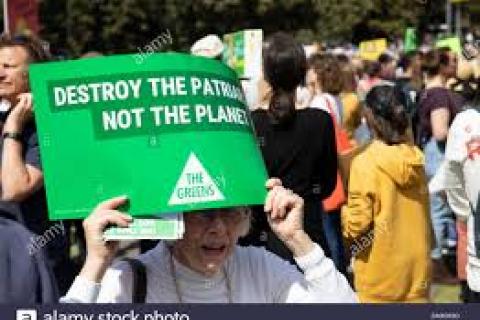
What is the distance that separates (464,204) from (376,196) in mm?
514

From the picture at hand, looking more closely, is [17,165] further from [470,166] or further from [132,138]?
[470,166]

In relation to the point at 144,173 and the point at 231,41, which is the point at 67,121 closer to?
the point at 144,173

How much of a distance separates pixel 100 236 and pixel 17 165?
1420 millimetres

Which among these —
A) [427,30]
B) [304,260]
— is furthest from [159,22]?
[304,260]

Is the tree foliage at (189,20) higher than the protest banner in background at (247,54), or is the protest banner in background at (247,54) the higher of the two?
the tree foliage at (189,20)

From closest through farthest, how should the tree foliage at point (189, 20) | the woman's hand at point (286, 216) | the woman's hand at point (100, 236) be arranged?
the woman's hand at point (100, 236), the woman's hand at point (286, 216), the tree foliage at point (189, 20)

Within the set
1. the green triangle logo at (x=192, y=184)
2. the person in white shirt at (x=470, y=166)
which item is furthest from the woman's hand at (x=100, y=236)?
the person in white shirt at (x=470, y=166)

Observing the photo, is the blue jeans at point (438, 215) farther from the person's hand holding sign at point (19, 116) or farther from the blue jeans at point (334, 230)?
the person's hand holding sign at point (19, 116)

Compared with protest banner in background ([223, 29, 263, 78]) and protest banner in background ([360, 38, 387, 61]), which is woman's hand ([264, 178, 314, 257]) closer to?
protest banner in background ([223, 29, 263, 78])

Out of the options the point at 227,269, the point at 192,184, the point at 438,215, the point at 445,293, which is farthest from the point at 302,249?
the point at 438,215

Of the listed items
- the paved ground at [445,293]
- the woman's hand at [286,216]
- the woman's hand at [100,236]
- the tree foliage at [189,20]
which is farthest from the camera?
the tree foliage at [189,20]

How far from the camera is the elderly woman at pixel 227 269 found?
254 cm

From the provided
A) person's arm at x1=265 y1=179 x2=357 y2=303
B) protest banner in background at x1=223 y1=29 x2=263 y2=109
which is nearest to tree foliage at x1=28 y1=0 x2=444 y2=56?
protest banner in background at x1=223 y1=29 x2=263 y2=109

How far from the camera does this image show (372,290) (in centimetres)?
516
